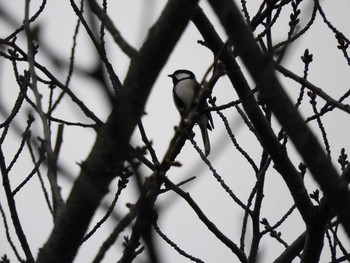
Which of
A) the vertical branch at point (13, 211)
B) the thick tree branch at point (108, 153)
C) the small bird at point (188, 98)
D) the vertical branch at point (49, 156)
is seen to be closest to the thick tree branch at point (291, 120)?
the thick tree branch at point (108, 153)

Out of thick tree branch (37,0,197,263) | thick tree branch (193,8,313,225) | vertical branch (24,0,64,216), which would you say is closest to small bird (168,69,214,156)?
thick tree branch (193,8,313,225)

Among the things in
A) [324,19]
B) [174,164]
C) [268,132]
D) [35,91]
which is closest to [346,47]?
[324,19]

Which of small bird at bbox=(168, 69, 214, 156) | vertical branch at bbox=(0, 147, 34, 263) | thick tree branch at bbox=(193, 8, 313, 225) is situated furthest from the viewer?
small bird at bbox=(168, 69, 214, 156)

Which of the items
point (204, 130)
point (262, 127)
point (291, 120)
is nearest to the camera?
point (291, 120)

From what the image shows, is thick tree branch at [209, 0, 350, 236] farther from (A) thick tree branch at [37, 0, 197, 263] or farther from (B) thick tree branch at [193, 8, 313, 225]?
(B) thick tree branch at [193, 8, 313, 225]

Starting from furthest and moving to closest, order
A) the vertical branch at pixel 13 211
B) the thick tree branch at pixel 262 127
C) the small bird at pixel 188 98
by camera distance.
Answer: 1. the small bird at pixel 188 98
2. the vertical branch at pixel 13 211
3. the thick tree branch at pixel 262 127

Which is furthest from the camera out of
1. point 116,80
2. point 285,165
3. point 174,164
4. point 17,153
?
point 17,153

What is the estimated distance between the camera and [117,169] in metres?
1.27

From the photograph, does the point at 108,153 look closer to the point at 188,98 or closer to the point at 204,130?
the point at 204,130

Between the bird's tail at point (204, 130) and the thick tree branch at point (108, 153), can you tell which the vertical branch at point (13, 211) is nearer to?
the thick tree branch at point (108, 153)

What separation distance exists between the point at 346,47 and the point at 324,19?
64cm

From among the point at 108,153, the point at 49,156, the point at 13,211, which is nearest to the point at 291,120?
the point at 108,153

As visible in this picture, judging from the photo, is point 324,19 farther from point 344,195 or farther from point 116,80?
point 344,195

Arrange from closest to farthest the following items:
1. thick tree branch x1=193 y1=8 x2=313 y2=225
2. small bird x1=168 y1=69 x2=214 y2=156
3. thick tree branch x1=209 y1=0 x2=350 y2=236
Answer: thick tree branch x1=209 y1=0 x2=350 y2=236
thick tree branch x1=193 y1=8 x2=313 y2=225
small bird x1=168 y1=69 x2=214 y2=156
